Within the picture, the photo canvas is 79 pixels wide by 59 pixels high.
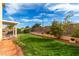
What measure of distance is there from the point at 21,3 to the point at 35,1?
5.2 inches

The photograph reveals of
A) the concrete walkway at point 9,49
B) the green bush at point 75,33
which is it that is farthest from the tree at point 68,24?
the concrete walkway at point 9,49

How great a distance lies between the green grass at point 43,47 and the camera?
161cm

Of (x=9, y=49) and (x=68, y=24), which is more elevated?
(x=68, y=24)

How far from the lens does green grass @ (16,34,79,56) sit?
5.27ft

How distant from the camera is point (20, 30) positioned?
163 centimetres

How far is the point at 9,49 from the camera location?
162 centimetres

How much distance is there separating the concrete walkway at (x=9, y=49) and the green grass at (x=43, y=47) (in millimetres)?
47

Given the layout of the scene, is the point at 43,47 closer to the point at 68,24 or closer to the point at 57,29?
the point at 57,29

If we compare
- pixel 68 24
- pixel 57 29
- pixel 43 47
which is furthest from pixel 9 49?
pixel 68 24

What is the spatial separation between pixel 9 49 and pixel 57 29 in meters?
0.49

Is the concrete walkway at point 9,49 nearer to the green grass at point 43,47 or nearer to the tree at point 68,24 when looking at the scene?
the green grass at point 43,47

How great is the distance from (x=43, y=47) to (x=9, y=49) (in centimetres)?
32

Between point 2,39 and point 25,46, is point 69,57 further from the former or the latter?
point 2,39

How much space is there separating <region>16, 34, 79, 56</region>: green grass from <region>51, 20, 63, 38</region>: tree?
0.22 feet
